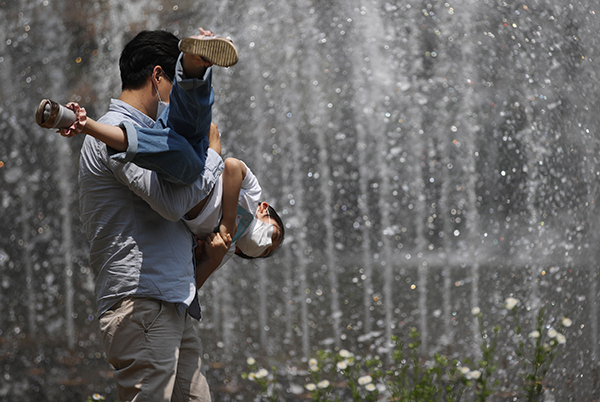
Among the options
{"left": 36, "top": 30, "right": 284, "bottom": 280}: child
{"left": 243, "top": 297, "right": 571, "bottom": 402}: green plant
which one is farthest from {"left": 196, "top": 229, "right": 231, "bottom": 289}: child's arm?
{"left": 243, "top": 297, "right": 571, "bottom": 402}: green plant

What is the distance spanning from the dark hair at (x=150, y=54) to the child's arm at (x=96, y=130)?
0.82ft

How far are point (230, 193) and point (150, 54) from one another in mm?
390

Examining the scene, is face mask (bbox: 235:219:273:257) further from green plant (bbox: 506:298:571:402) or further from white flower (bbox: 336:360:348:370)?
green plant (bbox: 506:298:571:402)

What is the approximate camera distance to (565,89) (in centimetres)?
333

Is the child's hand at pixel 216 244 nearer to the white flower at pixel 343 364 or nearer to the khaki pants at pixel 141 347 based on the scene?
the khaki pants at pixel 141 347

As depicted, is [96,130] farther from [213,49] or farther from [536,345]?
[536,345]

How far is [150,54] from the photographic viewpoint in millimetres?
1361

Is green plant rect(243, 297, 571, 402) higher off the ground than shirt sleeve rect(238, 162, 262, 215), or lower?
lower

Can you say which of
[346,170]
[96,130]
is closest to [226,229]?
[96,130]

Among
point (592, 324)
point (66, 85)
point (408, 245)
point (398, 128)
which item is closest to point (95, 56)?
point (66, 85)

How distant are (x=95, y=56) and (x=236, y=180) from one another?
9.91 feet

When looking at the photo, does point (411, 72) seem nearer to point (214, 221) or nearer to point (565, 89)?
point (565, 89)

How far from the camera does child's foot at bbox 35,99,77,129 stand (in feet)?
3.48

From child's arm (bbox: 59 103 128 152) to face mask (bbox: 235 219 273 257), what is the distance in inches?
22.8
